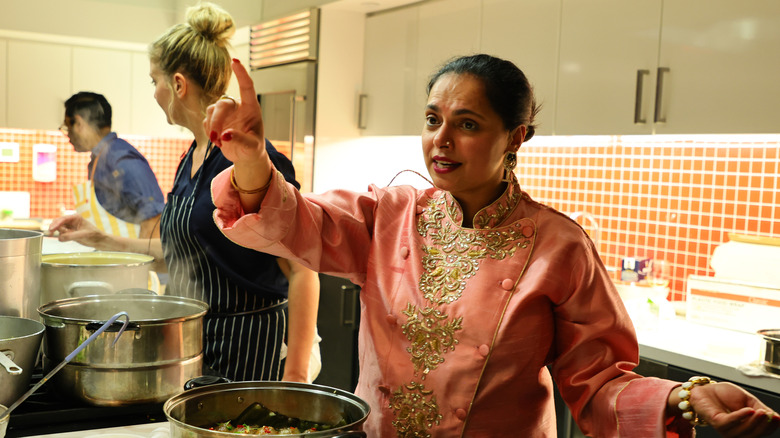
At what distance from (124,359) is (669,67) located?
6.33ft

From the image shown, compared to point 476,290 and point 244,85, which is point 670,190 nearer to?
point 476,290

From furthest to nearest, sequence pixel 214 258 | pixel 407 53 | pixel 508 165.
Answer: pixel 407 53
pixel 214 258
pixel 508 165

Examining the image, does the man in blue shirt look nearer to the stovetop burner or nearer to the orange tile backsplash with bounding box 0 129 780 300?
the stovetop burner

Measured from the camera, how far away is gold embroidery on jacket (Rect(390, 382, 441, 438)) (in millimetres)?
1162

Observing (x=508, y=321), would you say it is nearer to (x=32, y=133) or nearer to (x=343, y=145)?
(x=343, y=145)

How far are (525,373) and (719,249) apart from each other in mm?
1618

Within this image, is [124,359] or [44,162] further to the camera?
[44,162]

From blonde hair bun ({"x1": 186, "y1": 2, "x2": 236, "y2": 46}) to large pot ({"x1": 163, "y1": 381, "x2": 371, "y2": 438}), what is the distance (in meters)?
1.04

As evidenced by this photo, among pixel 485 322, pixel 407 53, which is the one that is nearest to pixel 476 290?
pixel 485 322

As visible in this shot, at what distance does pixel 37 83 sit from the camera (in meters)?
4.02

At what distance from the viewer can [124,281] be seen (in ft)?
4.56

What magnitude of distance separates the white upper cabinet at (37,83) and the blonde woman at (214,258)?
8.48 ft

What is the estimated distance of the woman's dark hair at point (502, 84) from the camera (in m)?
1.20

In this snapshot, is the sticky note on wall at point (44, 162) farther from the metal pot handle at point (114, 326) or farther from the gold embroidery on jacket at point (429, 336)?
the gold embroidery on jacket at point (429, 336)
